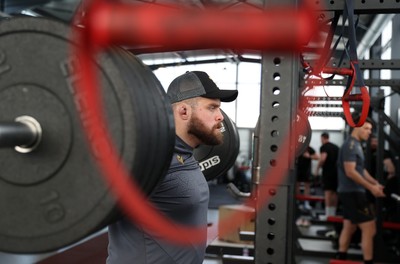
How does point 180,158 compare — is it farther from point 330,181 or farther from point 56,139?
point 330,181

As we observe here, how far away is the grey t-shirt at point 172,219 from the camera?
1.46m

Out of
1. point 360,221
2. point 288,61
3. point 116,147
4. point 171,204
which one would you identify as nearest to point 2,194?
point 116,147

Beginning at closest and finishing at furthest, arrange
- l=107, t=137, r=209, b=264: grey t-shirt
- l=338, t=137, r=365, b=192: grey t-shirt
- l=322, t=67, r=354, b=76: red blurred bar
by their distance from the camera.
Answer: l=107, t=137, r=209, b=264: grey t-shirt < l=322, t=67, r=354, b=76: red blurred bar < l=338, t=137, r=365, b=192: grey t-shirt

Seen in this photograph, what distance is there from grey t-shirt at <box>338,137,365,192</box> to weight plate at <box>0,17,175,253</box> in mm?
3772

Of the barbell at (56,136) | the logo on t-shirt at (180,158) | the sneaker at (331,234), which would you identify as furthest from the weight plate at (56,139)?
the sneaker at (331,234)

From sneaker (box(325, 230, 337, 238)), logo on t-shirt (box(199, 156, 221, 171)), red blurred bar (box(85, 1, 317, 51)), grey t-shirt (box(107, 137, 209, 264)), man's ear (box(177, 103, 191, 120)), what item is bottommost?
sneaker (box(325, 230, 337, 238))

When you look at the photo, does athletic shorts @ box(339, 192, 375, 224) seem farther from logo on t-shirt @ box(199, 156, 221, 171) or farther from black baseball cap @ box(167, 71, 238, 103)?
black baseball cap @ box(167, 71, 238, 103)

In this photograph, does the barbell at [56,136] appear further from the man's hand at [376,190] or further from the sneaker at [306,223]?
the sneaker at [306,223]

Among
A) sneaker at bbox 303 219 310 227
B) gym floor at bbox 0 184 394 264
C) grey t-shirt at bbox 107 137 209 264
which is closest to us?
grey t-shirt at bbox 107 137 209 264

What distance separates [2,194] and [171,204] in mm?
766

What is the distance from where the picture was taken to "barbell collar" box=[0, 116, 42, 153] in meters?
0.70

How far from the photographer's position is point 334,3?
56.0 inches

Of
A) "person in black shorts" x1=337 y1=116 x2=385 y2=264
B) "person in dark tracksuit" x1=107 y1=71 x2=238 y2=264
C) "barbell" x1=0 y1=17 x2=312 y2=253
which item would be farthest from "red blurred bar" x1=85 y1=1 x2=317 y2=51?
"person in black shorts" x1=337 y1=116 x2=385 y2=264

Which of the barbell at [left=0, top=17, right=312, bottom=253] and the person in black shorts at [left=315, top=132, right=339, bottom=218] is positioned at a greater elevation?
the barbell at [left=0, top=17, right=312, bottom=253]
